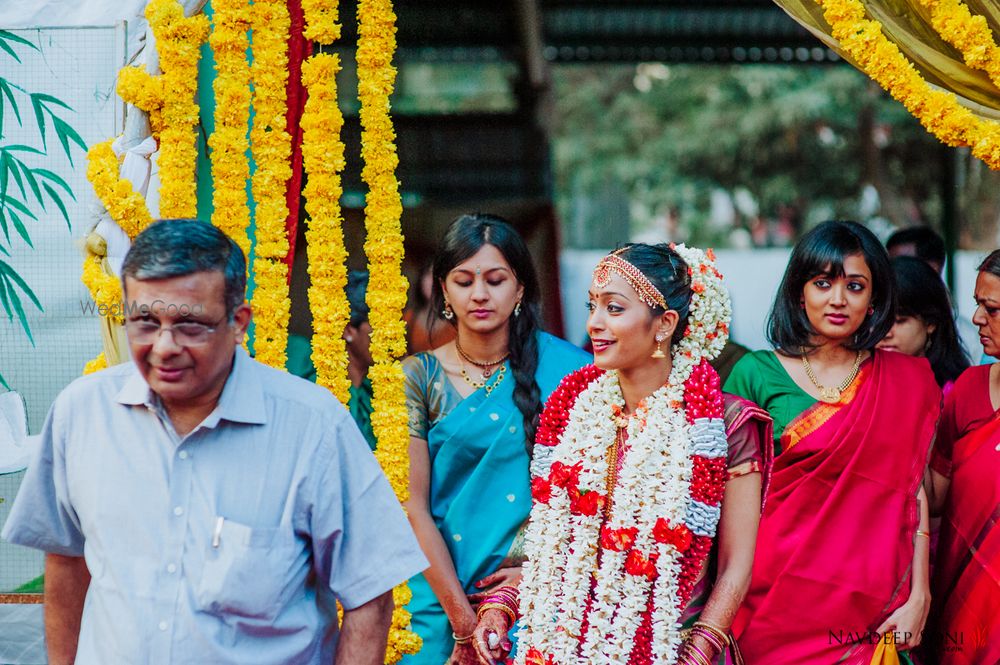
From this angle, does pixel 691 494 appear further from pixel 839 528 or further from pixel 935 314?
pixel 935 314

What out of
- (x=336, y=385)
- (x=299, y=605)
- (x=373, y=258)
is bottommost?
(x=299, y=605)

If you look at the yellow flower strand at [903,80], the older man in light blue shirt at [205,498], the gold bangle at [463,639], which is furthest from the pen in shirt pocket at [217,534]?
the yellow flower strand at [903,80]

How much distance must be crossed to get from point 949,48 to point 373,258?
6.62ft

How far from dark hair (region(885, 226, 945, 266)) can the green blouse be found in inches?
80.8

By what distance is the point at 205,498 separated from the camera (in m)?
2.31

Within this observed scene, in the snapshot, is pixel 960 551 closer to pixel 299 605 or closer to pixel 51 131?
pixel 299 605

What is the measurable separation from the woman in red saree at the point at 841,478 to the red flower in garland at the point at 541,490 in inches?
36.1

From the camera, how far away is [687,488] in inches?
119

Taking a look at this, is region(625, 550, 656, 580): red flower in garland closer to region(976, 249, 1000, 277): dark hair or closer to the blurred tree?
region(976, 249, 1000, 277): dark hair

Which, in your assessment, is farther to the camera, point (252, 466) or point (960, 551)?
point (960, 551)

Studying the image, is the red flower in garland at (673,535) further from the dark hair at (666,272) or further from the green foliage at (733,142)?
the green foliage at (733,142)

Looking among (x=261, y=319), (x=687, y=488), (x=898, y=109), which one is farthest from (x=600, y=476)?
(x=898, y=109)

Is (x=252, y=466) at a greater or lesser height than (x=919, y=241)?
lesser

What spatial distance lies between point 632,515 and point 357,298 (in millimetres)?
2227
